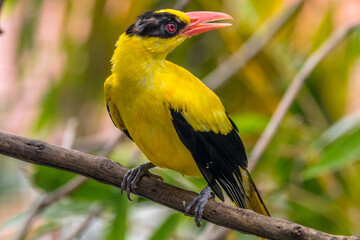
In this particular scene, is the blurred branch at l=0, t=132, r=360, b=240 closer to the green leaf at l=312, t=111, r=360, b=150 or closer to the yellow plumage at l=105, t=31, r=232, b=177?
the yellow plumage at l=105, t=31, r=232, b=177

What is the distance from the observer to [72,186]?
2.64m

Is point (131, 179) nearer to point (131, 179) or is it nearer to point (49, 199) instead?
point (131, 179)

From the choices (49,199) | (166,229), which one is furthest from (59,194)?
(166,229)

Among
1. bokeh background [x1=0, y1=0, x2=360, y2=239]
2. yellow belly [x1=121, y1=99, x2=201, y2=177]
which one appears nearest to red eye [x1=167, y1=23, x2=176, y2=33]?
yellow belly [x1=121, y1=99, x2=201, y2=177]

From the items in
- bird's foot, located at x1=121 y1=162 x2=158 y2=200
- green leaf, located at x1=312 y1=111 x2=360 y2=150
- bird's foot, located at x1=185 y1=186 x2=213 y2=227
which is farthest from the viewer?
green leaf, located at x1=312 y1=111 x2=360 y2=150

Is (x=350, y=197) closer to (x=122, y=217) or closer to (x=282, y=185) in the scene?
(x=282, y=185)

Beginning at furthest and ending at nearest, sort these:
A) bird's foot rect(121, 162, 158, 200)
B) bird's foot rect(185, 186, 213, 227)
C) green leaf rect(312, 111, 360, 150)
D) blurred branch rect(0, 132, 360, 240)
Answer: green leaf rect(312, 111, 360, 150), bird's foot rect(121, 162, 158, 200), bird's foot rect(185, 186, 213, 227), blurred branch rect(0, 132, 360, 240)

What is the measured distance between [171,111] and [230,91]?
1848 millimetres

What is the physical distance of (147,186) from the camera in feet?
6.17

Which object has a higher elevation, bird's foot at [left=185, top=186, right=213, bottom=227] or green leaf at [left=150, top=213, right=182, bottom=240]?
bird's foot at [left=185, top=186, right=213, bottom=227]

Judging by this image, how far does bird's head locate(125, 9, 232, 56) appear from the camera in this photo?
74.9 inches

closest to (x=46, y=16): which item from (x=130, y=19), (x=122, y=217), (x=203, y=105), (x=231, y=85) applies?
(x=130, y=19)

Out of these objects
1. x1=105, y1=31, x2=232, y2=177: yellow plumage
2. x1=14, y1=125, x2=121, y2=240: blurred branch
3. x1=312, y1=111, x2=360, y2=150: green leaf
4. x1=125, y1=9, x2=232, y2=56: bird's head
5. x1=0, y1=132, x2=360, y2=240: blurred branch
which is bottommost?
x1=14, y1=125, x2=121, y2=240: blurred branch

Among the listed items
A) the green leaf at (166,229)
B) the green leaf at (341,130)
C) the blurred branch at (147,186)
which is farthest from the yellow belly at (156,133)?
the green leaf at (341,130)
